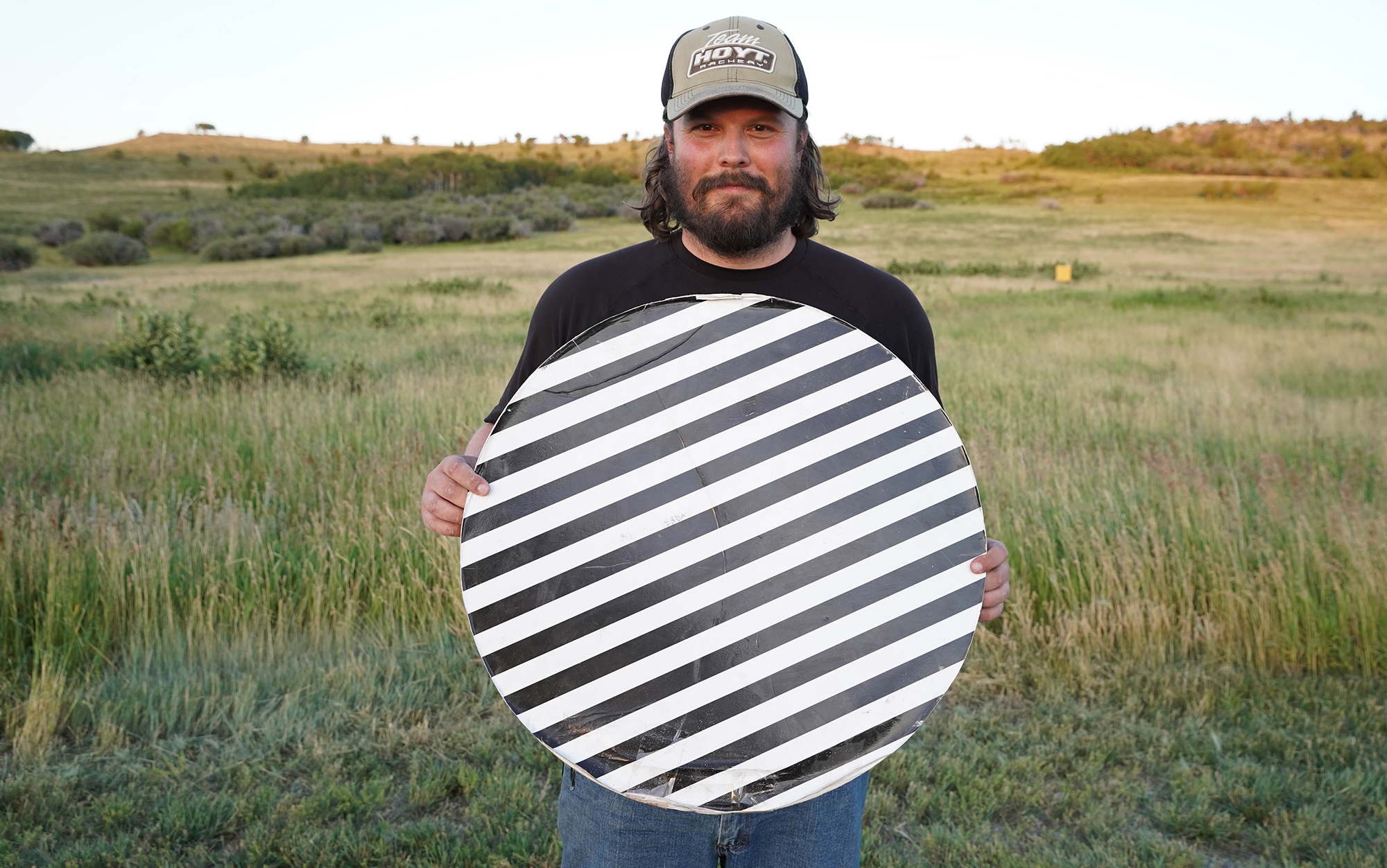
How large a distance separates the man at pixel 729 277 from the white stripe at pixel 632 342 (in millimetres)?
215

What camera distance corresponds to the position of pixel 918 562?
151 cm

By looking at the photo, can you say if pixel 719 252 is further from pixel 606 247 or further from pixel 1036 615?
pixel 606 247

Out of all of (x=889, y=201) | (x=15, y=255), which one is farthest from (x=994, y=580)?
(x=889, y=201)

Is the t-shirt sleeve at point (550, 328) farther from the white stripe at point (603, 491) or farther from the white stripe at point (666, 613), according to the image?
the white stripe at point (666, 613)

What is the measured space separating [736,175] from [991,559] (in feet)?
2.84

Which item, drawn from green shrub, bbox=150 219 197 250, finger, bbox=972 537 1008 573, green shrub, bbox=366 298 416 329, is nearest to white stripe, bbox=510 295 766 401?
finger, bbox=972 537 1008 573

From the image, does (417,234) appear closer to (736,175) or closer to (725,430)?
(736,175)

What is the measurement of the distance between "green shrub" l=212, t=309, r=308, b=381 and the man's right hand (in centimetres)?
854

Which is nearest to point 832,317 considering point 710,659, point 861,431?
point 861,431

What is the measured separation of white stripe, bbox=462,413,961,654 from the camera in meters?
1.46

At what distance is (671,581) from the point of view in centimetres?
146

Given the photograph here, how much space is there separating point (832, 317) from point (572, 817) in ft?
3.62

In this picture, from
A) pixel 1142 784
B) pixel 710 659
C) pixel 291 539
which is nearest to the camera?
pixel 710 659

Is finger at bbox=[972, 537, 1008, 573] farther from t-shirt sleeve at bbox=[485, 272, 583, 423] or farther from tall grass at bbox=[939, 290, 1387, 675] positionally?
tall grass at bbox=[939, 290, 1387, 675]
